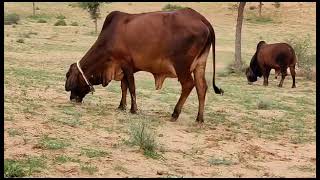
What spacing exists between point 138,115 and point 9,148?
12.0 ft

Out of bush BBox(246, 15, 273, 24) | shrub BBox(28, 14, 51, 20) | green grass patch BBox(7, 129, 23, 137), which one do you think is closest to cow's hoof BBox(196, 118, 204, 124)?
green grass patch BBox(7, 129, 23, 137)

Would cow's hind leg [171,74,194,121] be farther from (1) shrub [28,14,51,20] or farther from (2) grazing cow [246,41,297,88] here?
(1) shrub [28,14,51,20]

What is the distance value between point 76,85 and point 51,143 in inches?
142

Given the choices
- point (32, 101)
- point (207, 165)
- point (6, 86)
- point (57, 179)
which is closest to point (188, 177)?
point (207, 165)

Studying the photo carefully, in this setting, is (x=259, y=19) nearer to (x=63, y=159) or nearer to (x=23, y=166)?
(x=63, y=159)

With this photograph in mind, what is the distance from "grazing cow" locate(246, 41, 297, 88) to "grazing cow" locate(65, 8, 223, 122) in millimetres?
9382

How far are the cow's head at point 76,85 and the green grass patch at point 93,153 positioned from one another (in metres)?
3.62

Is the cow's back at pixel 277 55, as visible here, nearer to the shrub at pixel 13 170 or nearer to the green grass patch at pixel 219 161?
the green grass patch at pixel 219 161

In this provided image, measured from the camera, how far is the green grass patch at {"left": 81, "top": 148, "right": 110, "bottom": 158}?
6393 mm

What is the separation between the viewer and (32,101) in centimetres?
978

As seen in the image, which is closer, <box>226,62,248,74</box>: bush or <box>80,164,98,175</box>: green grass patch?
<box>80,164,98,175</box>: green grass patch

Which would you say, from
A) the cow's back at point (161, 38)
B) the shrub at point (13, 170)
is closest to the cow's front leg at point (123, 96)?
the cow's back at point (161, 38)

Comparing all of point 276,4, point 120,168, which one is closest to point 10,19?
point 276,4

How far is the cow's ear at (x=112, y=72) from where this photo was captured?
9773mm
